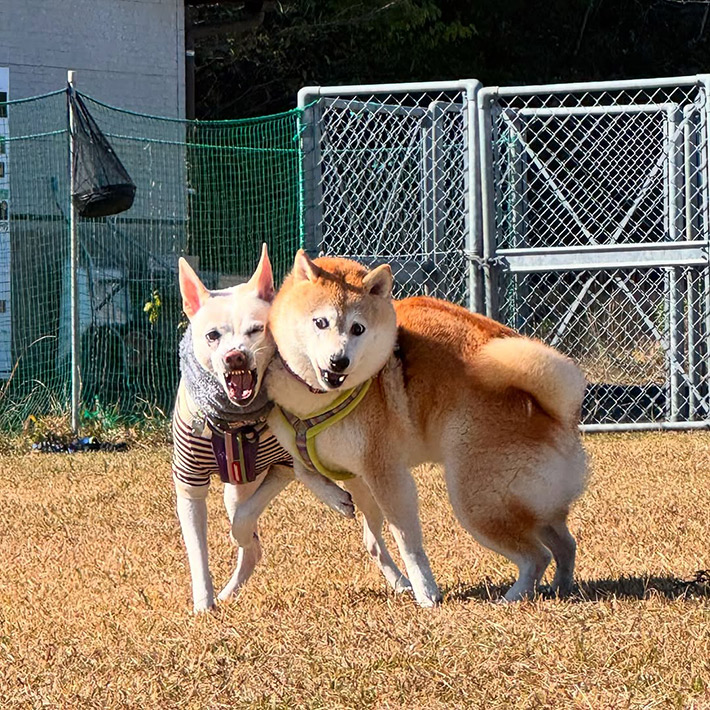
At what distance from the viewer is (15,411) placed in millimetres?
9008

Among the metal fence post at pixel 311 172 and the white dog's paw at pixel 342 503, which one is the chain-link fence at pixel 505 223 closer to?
the metal fence post at pixel 311 172

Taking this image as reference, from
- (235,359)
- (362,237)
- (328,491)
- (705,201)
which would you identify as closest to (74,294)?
(362,237)

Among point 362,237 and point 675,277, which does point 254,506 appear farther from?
point 675,277

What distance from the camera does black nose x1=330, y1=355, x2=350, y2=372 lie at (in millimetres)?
3799

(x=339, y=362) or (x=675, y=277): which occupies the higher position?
(x=675, y=277)

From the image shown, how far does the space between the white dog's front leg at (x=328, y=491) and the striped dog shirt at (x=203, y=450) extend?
0.09 metres

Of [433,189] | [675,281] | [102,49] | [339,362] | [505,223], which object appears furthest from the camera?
[102,49]

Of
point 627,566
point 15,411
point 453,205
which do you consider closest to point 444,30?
point 453,205

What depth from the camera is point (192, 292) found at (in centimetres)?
416

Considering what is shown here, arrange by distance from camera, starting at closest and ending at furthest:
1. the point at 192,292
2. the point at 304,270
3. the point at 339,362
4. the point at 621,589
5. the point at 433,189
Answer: the point at 339,362
the point at 304,270
the point at 192,292
the point at 621,589
the point at 433,189

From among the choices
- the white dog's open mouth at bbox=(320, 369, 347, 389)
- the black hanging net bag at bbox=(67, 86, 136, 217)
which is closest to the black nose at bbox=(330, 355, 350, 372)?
the white dog's open mouth at bbox=(320, 369, 347, 389)

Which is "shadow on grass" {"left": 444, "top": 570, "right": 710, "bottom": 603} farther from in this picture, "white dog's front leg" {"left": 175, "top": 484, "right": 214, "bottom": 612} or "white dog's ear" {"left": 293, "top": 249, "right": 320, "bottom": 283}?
"white dog's ear" {"left": 293, "top": 249, "right": 320, "bottom": 283}

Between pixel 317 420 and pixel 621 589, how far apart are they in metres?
1.26

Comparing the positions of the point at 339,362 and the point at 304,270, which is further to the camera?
the point at 304,270
